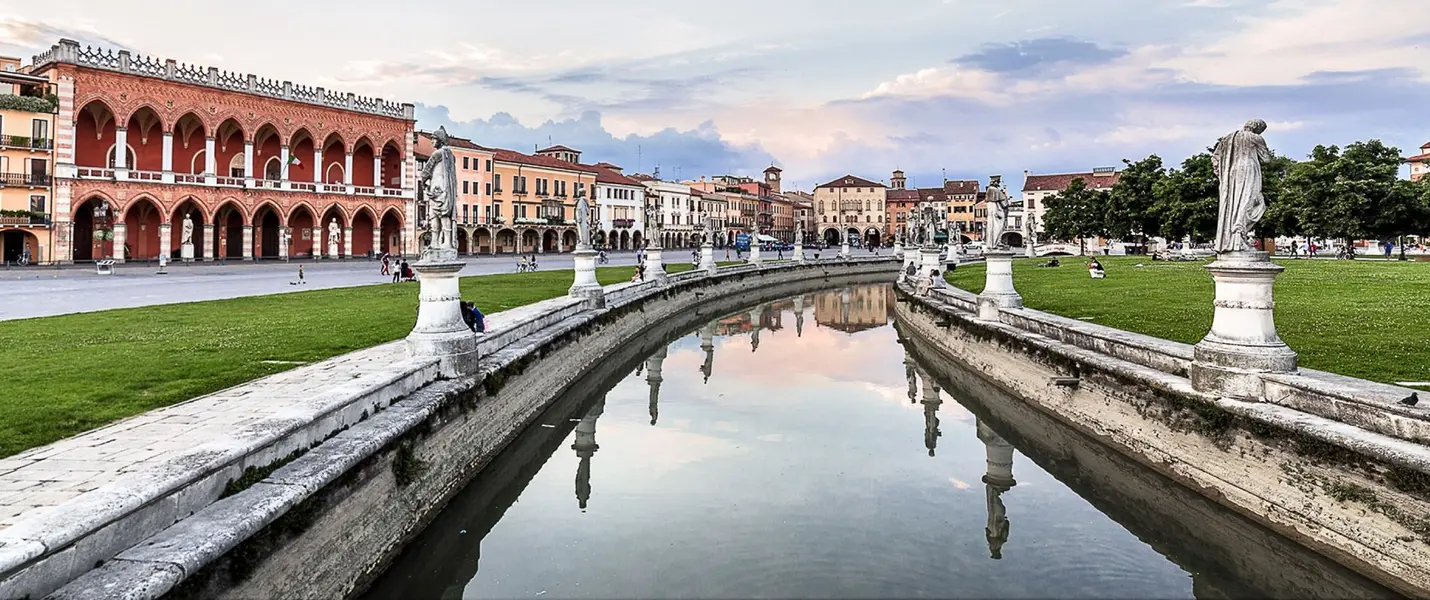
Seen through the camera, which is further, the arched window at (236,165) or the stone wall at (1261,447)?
the arched window at (236,165)

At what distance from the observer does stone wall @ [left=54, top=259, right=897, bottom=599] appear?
4.79 metres

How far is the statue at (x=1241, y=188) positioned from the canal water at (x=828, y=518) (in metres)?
3.18

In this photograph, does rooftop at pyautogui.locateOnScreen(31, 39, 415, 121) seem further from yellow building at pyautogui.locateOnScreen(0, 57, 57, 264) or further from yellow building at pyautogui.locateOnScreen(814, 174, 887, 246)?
yellow building at pyautogui.locateOnScreen(814, 174, 887, 246)

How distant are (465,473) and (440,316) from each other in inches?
85.2

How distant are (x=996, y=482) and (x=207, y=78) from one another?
5137cm

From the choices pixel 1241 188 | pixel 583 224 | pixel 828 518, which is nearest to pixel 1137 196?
pixel 583 224

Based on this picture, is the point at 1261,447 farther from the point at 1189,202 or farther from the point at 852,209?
the point at 852,209

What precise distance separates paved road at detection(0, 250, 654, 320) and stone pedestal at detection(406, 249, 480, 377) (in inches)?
485

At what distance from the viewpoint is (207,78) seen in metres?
46.5

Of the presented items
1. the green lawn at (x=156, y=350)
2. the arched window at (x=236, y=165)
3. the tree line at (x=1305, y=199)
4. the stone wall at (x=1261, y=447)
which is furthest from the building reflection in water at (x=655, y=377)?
the arched window at (x=236, y=165)

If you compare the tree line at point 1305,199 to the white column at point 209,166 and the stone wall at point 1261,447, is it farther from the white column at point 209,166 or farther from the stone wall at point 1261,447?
the white column at point 209,166

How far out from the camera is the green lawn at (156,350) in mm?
8047

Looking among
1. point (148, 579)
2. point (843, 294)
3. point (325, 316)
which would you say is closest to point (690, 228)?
point (843, 294)

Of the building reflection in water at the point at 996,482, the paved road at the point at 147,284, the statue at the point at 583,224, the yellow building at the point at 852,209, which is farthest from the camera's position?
the yellow building at the point at 852,209
